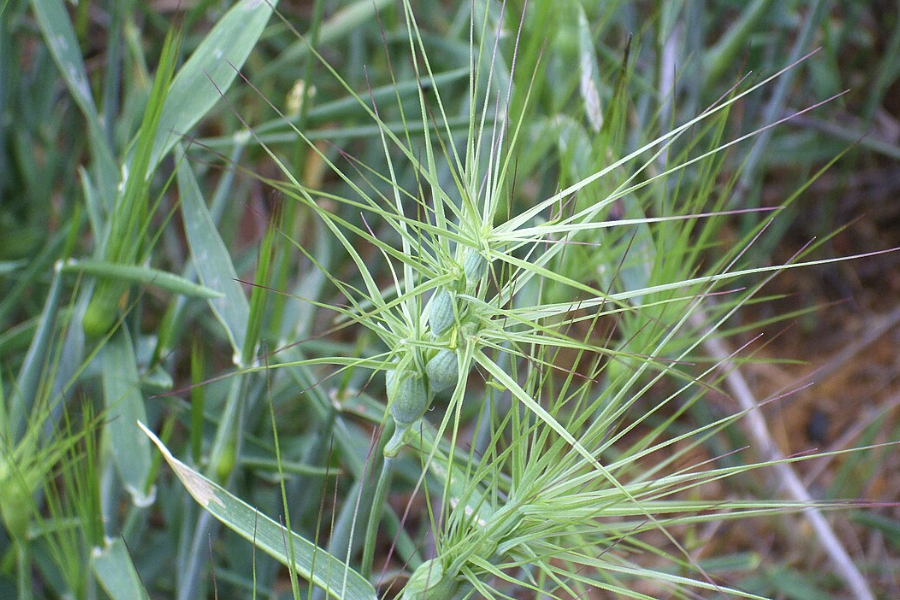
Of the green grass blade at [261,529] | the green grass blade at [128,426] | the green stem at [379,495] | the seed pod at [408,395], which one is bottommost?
the green grass blade at [128,426]

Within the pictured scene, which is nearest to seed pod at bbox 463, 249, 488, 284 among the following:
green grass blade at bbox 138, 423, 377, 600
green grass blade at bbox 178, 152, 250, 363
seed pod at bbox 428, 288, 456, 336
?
seed pod at bbox 428, 288, 456, 336

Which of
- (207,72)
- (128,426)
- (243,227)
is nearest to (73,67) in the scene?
(207,72)

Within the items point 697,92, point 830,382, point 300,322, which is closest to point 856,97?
point 830,382

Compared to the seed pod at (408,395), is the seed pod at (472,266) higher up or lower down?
higher up

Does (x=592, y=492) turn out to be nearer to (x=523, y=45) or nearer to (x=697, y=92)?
(x=523, y=45)

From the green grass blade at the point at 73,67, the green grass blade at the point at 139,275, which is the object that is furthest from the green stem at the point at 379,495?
the green grass blade at the point at 73,67

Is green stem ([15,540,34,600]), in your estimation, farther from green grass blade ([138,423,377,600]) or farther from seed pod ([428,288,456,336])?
seed pod ([428,288,456,336])

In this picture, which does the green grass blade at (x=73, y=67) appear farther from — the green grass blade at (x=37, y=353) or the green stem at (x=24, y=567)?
the green stem at (x=24, y=567)
